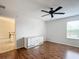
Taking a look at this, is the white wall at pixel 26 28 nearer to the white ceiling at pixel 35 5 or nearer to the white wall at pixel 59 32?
the white ceiling at pixel 35 5

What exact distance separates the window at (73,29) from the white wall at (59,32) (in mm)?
260

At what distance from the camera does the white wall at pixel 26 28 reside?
4414mm

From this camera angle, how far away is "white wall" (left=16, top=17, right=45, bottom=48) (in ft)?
14.5

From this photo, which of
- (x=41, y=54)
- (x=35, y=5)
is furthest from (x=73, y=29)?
A: (x=35, y=5)

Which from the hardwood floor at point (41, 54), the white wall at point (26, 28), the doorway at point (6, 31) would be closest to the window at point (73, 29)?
the hardwood floor at point (41, 54)

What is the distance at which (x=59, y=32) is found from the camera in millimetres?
5730

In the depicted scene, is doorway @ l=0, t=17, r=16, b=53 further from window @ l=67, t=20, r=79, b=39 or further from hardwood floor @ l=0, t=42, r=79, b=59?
window @ l=67, t=20, r=79, b=39

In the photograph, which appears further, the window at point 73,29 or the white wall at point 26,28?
the window at point 73,29

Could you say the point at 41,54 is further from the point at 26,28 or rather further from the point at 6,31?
the point at 6,31

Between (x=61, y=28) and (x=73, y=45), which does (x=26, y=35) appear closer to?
(x=61, y=28)

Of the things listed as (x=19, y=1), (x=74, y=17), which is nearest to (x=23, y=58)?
(x=19, y=1)

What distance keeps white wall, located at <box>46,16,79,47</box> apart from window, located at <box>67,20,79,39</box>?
26 centimetres

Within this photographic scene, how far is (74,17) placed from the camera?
473cm

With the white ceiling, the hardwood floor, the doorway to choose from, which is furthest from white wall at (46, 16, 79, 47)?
the doorway
